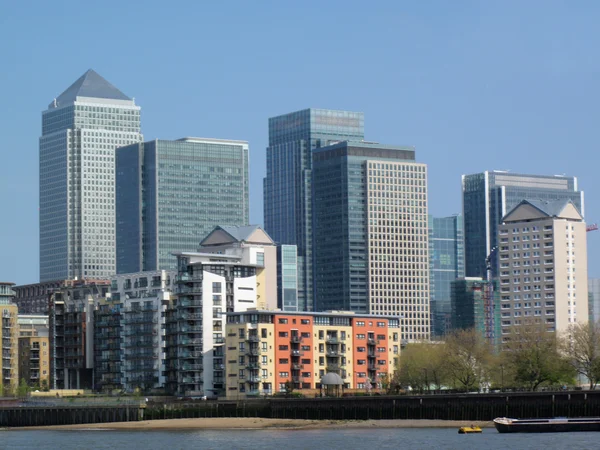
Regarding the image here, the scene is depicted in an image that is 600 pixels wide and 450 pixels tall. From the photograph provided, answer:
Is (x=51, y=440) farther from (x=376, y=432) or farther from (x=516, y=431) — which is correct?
(x=516, y=431)

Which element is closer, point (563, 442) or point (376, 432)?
point (563, 442)

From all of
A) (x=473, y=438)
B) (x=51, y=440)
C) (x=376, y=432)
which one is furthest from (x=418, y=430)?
(x=51, y=440)

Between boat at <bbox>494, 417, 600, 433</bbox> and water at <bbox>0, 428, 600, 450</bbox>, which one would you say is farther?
boat at <bbox>494, 417, 600, 433</bbox>

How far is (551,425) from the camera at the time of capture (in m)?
190

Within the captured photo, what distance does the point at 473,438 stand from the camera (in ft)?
584

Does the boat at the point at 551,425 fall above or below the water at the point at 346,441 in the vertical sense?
above

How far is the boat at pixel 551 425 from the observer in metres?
190

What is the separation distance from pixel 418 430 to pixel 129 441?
137 ft

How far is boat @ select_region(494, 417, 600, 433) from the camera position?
189625 millimetres

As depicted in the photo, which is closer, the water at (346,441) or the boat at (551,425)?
the water at (346,441)

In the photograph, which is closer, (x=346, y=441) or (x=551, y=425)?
(x=346, y=441)

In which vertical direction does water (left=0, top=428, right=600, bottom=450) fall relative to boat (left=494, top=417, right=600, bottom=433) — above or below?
below

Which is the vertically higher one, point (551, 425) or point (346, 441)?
point (551, 425)

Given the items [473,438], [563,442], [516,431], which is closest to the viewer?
[563,442]
